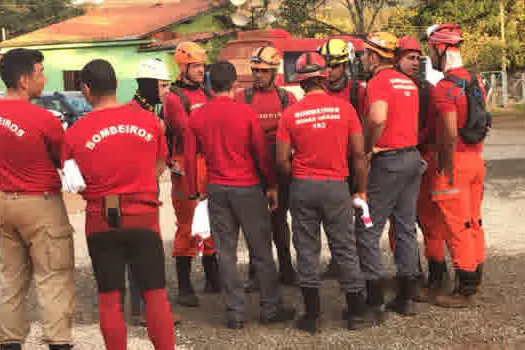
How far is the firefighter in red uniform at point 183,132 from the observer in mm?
6348

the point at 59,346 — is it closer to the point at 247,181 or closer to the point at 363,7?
the point at 247,181

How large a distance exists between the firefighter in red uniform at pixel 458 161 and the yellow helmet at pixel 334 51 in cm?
79

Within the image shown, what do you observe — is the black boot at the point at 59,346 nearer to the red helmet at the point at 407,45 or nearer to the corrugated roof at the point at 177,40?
the red helmet at the point at 407,45

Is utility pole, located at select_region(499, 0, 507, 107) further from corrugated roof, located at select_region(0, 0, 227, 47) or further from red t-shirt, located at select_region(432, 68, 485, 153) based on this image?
red t-shirt, located at select_region(432, 68, 485, 153)

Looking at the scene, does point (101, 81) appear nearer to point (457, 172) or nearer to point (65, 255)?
point (65, 255)

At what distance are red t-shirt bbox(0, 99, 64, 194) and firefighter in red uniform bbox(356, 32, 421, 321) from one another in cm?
240

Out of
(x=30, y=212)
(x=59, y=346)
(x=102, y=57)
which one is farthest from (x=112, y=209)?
(x=102, y=57)

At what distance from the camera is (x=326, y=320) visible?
19.4ft

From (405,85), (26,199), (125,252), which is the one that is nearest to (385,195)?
(405,85)

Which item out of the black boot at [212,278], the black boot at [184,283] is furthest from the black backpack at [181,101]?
the black boot at [212,278]

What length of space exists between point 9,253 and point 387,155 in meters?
2.96

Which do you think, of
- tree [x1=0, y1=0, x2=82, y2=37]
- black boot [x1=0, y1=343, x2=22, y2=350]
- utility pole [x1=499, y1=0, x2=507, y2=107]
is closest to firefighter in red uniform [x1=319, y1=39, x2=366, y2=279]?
black boot [x1=0, y1=343, x2=22, y2=350]

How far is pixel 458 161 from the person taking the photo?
19.9 feet

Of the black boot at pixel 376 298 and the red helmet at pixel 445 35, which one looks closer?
the black boot at pixel 376 298
